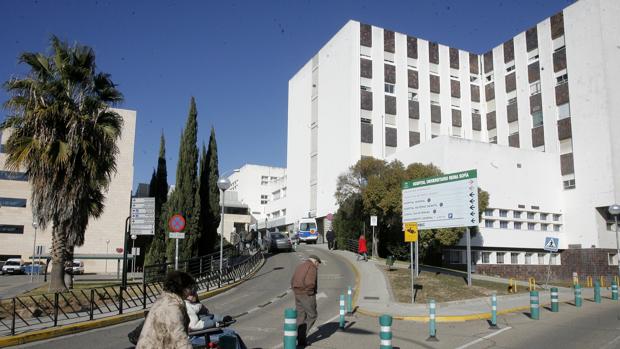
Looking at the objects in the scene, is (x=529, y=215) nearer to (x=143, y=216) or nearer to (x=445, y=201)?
(x=445, y=201)

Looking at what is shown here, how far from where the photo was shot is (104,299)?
1585 centimetres

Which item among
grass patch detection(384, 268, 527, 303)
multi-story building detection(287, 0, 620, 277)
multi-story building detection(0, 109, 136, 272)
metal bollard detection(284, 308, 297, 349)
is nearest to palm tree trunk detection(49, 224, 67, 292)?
grass patch detection(384, 268, 527, 303)

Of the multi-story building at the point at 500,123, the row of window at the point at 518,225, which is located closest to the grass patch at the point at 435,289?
the row of window at the point at 518,225

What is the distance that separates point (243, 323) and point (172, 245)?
1407 centimetres

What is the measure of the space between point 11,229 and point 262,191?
43353 millimetres

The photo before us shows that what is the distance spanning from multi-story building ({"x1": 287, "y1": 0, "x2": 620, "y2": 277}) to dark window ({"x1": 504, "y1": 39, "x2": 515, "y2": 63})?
0.16 meters

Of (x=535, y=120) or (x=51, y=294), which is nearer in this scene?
(x=51, y=294)

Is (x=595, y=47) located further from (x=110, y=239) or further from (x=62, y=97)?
(x=110, y=239)

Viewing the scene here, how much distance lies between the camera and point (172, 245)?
2588cm

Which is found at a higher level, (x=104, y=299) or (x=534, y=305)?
(x=534, y=305)

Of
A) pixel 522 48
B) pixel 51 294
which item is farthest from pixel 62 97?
pixel 522 48

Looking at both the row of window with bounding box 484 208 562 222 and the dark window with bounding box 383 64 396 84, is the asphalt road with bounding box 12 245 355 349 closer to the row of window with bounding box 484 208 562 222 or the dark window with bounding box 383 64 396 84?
the row of window with bounding box 484 208 562 222

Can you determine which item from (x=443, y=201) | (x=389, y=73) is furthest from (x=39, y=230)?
(x=443, y=201)

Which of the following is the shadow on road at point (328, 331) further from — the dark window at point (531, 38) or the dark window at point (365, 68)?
the dark window at point (531, 38)
